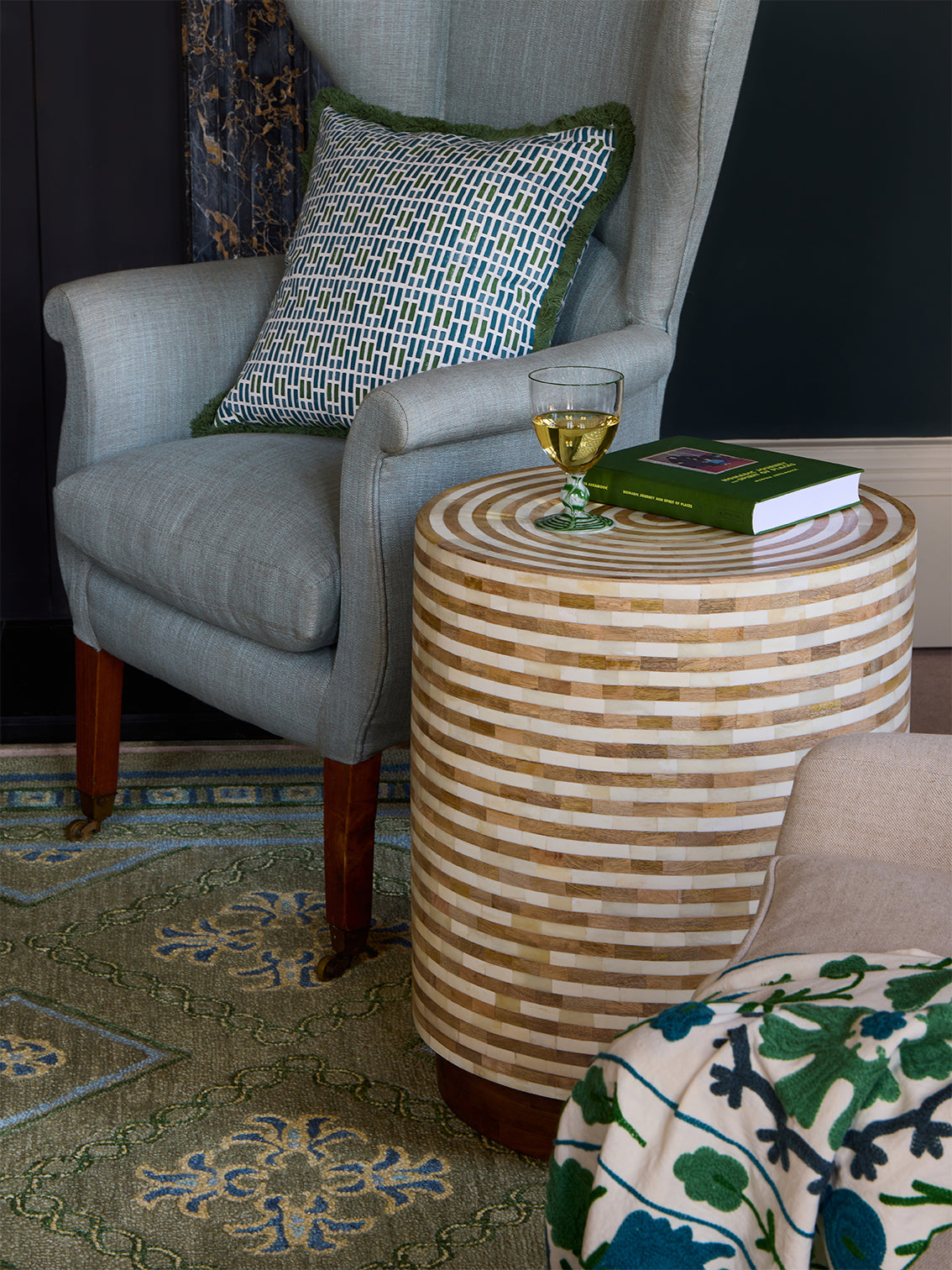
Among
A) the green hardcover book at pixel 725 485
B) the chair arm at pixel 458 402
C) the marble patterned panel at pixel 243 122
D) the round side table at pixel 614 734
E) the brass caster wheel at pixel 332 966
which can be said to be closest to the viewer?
the round side table at pixel 614 734

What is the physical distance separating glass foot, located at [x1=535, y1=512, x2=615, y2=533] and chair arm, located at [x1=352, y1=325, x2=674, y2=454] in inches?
7.8

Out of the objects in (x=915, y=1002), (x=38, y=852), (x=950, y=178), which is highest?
(x=950, y=178)

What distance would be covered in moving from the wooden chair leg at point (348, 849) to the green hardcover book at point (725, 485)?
1.52 ft

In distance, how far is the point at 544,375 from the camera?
1.33 metres

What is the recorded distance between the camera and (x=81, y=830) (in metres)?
2.01

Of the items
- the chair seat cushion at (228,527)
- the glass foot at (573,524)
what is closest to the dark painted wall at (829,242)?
the chair seat cushion at (228,527)

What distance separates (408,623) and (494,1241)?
2.14 feet

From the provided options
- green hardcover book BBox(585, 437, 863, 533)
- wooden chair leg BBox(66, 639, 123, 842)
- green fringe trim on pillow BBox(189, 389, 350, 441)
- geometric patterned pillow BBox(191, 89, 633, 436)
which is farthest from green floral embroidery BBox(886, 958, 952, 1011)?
wooden chair leg BBox(66, 639, 123, 842)

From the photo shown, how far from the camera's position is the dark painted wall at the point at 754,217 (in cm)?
262

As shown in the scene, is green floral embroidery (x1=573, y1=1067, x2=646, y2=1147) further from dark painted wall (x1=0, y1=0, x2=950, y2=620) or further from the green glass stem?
dark painted wall (x1=0, y1=0, x2=950, y2=620)

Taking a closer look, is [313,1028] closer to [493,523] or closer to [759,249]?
[493,523]

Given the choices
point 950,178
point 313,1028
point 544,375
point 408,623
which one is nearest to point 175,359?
point 408,623

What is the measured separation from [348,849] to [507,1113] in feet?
1.33

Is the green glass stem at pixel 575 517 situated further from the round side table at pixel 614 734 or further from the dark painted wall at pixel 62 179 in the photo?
the dark painted wall at pixel 62 179
